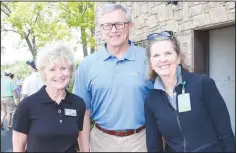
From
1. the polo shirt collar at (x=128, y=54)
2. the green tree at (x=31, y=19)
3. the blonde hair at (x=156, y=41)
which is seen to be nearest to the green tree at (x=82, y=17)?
the green tree at (x=31, y=19)

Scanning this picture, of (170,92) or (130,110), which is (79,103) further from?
(170,92)

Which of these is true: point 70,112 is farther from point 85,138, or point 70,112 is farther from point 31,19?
point 31,19

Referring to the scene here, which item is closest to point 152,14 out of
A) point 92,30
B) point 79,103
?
point 92,30

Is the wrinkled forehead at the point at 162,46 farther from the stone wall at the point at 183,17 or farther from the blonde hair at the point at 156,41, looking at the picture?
the stone wall at the point at 183,17

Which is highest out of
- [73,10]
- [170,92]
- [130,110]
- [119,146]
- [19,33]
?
[73,10]

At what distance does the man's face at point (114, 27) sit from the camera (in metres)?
1.96

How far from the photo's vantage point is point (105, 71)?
77.3 inches

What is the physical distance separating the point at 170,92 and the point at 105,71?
1.54ft

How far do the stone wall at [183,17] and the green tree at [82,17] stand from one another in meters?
0.99

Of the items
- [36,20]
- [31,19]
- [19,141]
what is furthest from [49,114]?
[31,19]

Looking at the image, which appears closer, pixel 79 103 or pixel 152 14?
pixel 79 103

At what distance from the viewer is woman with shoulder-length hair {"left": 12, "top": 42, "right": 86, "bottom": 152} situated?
60.5 inches

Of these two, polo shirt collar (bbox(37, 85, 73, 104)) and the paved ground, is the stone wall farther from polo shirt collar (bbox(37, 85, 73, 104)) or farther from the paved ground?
the paved ground

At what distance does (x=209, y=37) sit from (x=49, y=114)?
277cm
